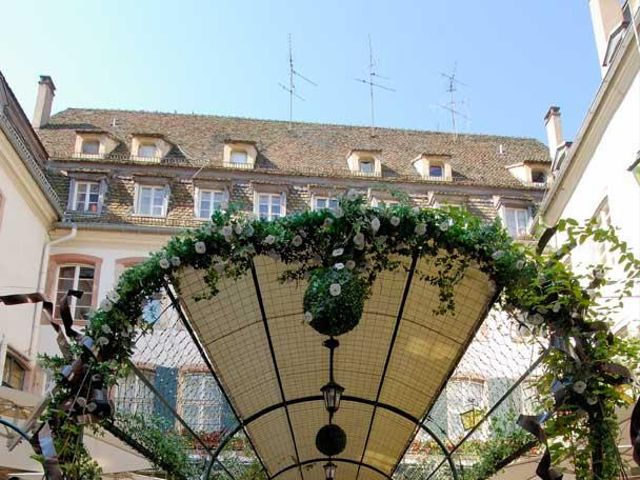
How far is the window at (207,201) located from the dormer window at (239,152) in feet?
5.66

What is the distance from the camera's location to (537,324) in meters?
5.05

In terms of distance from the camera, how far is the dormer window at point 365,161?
24.4 m

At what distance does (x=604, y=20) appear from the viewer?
16.1 meters

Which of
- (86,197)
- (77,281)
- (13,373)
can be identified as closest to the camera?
(13,373)

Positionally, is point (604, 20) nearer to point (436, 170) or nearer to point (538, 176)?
point (436, 170)

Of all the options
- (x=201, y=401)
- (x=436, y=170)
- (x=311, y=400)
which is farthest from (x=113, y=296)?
(x=436, y=170)

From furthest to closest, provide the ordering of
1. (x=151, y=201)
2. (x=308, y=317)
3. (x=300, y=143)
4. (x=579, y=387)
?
(x=300, y=143) < (x=151, y=201) < (x=308, y=317) < (x=579, y=387)

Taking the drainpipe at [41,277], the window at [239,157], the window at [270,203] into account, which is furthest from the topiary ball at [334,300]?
the window at [239,157]

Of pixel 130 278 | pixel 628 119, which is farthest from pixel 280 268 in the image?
pixel 628 119

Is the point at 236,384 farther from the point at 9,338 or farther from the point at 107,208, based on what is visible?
the point at 107,208

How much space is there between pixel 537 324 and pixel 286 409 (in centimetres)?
508

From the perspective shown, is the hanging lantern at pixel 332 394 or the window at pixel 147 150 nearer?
the hanging lantern at pixel 332 394

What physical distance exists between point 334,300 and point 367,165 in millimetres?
19836

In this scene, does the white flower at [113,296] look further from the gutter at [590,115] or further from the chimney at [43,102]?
the chimney at [43,102]
